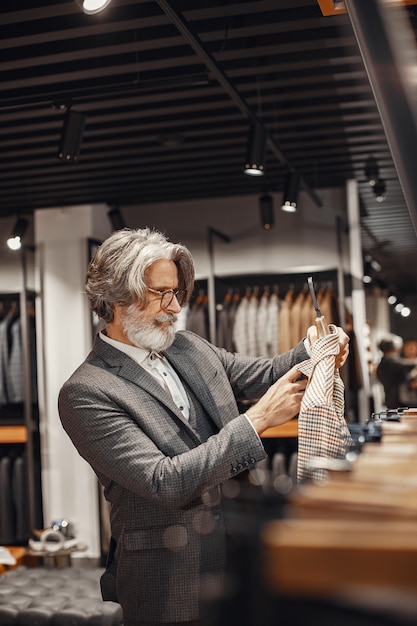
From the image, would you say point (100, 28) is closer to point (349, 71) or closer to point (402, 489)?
point (349, 71)

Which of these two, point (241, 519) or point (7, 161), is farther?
point (7, 161)

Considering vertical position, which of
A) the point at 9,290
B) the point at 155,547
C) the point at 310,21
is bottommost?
the point at 155,547

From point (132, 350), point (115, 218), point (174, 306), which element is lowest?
point (132, 350)

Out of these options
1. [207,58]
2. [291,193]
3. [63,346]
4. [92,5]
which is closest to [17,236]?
[63,346]

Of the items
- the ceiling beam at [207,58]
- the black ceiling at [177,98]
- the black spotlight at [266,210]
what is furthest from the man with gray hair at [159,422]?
the black spotlight at [266,210]

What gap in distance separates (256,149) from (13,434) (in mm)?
4009

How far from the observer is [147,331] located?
2.48 m

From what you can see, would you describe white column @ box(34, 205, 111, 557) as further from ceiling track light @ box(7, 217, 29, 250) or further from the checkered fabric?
the checkered fabric

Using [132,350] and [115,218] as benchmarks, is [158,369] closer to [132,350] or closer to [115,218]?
[132,350]

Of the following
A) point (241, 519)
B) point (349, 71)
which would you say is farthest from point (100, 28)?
point (241, 519)

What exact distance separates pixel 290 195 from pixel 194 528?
176 inches

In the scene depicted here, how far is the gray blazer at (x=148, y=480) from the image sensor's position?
88.5 inches

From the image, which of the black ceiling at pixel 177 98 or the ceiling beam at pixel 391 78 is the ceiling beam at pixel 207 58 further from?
the ceiling beam at pixel 391 78

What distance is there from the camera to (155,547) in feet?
7.80
